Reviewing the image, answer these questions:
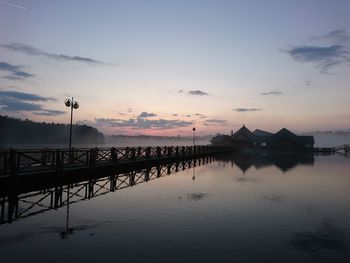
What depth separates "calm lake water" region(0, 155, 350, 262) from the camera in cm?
919

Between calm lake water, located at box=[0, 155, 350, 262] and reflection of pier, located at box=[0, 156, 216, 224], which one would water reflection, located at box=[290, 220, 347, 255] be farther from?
reflection of pier, located at box=[0, 156, 216, 224]

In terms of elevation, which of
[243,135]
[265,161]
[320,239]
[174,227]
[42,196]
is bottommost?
[320,239]

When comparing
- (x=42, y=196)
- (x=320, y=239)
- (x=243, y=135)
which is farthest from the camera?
(x=243, y=135)

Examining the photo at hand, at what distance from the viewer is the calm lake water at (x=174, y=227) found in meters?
9.19

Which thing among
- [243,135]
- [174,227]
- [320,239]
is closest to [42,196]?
[174,227]

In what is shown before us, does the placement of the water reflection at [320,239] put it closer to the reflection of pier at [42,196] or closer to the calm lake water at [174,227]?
the calm lake water at [174,227]

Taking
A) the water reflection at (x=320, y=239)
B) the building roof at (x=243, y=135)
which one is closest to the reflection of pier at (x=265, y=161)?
the water reflection at (x=320, y=239)

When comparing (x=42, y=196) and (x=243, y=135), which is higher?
(x=243, y=135)

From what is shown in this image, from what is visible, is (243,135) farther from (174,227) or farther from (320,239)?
(174,227)

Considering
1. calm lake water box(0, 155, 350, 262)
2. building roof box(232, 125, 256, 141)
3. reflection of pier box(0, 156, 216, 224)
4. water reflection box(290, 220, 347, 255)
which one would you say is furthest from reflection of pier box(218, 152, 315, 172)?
building roof box(232, 125, 256, 141)

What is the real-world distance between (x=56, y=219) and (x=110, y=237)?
126 inches

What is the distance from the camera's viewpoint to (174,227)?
39.6 ft

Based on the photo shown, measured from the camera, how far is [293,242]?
1071 centimetres

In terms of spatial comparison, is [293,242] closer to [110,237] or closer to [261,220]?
[261,220]
